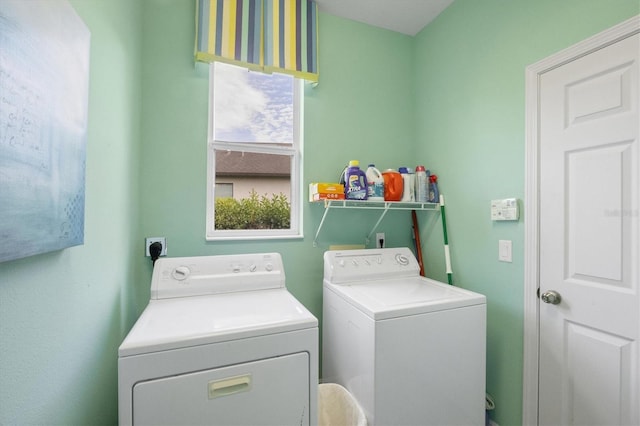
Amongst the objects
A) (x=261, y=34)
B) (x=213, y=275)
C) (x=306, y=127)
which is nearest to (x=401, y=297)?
(x=213, y=275)

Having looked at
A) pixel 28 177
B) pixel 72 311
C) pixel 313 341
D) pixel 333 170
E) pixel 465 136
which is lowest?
pixel 313 341

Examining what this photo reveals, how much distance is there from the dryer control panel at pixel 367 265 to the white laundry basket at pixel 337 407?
62 centimetres

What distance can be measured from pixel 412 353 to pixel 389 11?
2.40 m

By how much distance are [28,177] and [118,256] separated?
0.85 metres

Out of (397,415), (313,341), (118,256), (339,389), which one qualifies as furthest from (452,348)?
(118,256)

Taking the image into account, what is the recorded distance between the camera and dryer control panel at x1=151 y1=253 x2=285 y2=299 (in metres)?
1.54

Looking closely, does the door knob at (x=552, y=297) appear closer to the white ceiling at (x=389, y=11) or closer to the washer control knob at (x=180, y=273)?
the washer control knob at (x=180, y=273)

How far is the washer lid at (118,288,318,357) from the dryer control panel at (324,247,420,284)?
0.45 meters

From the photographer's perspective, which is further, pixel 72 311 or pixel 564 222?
pixel 564 222

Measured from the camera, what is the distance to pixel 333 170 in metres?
2.16

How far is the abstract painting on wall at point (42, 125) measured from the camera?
0.58m

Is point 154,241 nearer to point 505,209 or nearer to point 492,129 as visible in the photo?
point 505,209

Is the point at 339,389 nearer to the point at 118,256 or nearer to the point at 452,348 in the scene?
the point at 452,348

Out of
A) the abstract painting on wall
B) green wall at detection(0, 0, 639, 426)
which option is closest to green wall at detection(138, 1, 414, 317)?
green wall at detection(0, 0, 639, 426)
